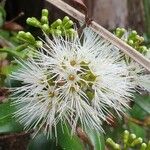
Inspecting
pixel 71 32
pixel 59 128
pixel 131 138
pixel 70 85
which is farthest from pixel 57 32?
pixel 131 138

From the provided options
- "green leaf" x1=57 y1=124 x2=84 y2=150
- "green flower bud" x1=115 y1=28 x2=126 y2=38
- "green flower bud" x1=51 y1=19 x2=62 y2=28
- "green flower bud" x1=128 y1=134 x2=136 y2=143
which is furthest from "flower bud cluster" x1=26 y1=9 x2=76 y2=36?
"green flower bud" x1=128 y1=134 x2=136 y2=143

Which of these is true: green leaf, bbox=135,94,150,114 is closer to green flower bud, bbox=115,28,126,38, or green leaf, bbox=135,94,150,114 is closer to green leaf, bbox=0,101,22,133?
green flower bud, bbox=115,28,126,38

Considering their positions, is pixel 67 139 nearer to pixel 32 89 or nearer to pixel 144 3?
pixel 32 89

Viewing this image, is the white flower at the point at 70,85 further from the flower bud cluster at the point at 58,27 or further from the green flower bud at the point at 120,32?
the green flower bud at the point at 120,32

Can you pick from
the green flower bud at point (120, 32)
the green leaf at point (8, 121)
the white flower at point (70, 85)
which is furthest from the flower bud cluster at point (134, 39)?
the green leaf at point (8, 121)

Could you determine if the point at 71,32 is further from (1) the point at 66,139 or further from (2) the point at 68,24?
(1) the point at 66,139
